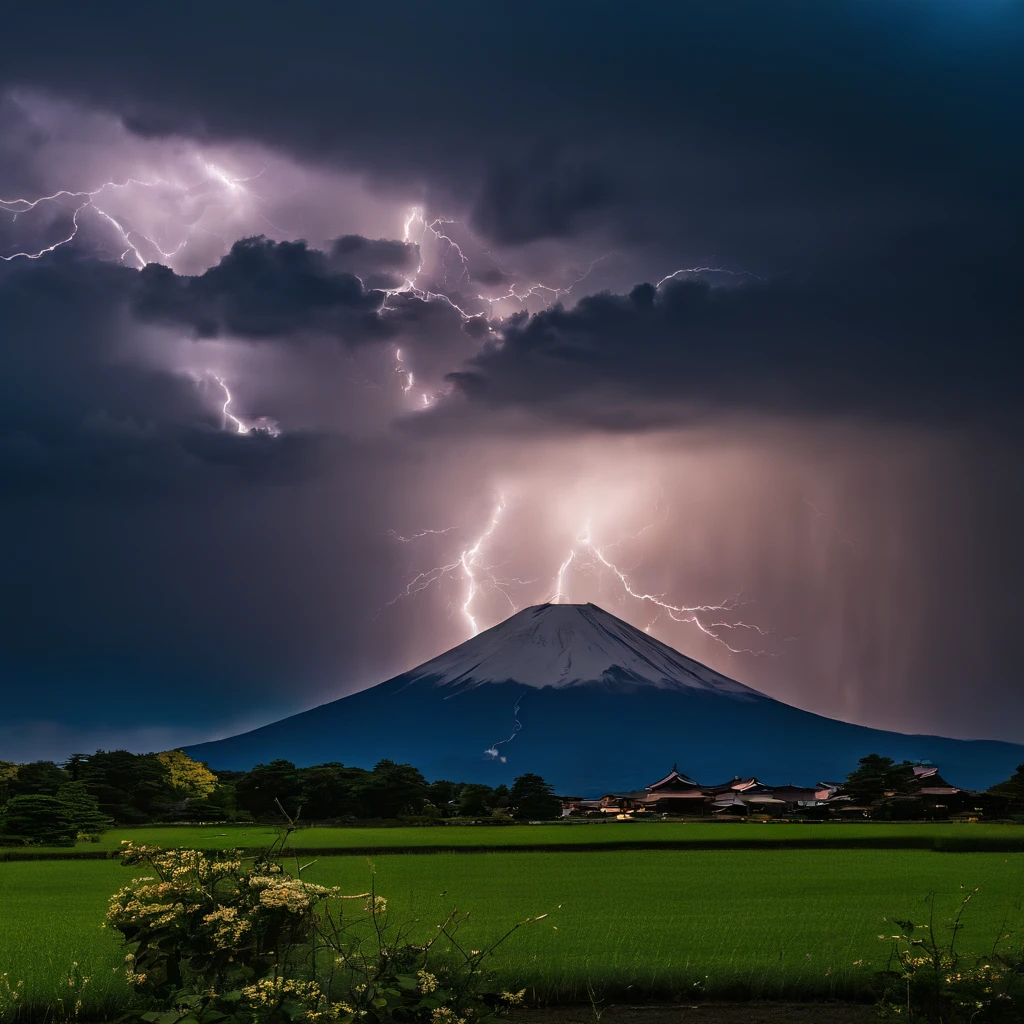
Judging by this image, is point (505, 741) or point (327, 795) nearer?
point (327, 795)

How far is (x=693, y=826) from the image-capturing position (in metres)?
45.4

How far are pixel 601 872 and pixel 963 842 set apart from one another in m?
15.7

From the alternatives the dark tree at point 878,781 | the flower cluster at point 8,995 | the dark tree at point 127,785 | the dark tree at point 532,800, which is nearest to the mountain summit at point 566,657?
the dark tree at point 878,781

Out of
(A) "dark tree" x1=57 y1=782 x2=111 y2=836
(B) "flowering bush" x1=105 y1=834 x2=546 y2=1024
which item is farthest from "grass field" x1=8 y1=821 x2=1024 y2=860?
(B) "flowering bush" x1=105 y1=834 x2=546 y2=1024

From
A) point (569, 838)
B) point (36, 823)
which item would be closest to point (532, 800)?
point (569, 838)

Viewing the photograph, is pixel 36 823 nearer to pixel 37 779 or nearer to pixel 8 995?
pixel 37 779

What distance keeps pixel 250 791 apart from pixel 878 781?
40906 millimetres

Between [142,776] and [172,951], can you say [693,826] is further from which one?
[172,951]

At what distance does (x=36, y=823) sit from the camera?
37.1m

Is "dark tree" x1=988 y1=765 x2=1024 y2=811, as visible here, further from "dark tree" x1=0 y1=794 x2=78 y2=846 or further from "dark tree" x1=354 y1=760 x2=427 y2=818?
"dark tree" x1=0 y1=794 x2=78 y2=846

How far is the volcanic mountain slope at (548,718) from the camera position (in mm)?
184125

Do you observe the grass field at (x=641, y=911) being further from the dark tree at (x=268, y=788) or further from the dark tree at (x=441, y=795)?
the dark tree at (x=441, y=795)

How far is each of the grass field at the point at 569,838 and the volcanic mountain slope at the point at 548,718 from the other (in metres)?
139

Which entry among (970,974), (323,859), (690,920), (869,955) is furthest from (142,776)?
(970,974)
